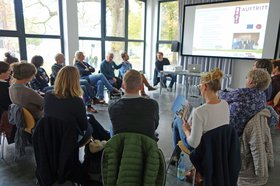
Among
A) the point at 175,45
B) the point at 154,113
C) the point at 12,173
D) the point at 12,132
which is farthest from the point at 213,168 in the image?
the point at 175,45

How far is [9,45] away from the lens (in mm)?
4629

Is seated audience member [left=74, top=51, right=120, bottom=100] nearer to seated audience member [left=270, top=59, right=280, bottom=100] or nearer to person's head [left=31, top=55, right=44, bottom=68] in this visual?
person's head [left=31, top=55, right=44, bottom=68]

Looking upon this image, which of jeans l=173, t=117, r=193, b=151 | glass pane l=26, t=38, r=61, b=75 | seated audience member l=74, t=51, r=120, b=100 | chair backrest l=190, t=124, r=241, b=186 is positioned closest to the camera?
chair backrest l=190, t=124, r=241, b=186

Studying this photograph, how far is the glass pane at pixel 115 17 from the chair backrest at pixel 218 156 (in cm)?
548

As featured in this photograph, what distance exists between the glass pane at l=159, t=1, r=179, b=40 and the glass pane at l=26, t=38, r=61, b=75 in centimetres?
359

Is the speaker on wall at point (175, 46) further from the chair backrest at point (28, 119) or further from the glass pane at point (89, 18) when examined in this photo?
the chair backrest at point (28, 119)

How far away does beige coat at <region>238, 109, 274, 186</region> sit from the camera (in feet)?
6.49

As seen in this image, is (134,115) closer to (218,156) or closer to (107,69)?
(218,156)

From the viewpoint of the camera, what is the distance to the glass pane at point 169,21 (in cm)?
712

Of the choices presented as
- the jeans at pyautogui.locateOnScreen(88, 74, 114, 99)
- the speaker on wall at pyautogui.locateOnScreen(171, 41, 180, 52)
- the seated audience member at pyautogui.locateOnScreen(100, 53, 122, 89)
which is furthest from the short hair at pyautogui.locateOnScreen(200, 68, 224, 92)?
the speaker on wall at pyautogui.locateOnScreen(171, 41, 180, 52)

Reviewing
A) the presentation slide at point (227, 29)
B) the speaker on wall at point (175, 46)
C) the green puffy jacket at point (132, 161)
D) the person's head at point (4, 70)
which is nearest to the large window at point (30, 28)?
the person's head at point (4, 70)

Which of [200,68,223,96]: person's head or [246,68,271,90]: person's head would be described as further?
[246,68,271,90]: person's head

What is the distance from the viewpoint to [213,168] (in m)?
1.59

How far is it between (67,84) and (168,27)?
20.1 ft
